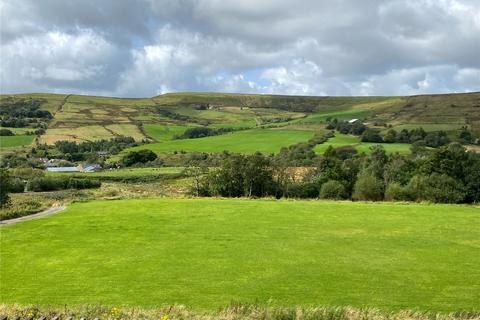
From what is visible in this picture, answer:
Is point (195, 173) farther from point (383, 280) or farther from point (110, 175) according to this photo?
point (383, 280)

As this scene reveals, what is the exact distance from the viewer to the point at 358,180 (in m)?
62.4

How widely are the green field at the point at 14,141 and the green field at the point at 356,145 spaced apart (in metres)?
72.3

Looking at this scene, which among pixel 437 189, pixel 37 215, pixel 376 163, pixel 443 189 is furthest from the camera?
pixel 376 163

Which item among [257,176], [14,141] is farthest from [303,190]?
[14,141]

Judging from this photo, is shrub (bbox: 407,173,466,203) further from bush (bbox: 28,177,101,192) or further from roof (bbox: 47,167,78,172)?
roof (bbox: 47,167,78,172)

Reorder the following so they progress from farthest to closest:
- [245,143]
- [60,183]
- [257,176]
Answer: [245,143]
[60,183]
[257,176]

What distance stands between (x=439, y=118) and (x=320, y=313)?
130 m

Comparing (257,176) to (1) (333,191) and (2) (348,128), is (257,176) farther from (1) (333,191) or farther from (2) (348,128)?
(2) (348,128)

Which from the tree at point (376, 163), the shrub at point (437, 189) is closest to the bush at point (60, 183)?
the tree at point (376, 163)

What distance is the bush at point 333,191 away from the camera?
6178 centimetres

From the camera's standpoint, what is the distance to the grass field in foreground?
53.5ft

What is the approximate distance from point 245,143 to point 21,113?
271ft

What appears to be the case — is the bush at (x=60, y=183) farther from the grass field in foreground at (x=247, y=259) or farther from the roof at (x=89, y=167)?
the grass field in foreground at (x=247, y=259)

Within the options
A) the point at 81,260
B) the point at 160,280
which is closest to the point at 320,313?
the point at 160,280
